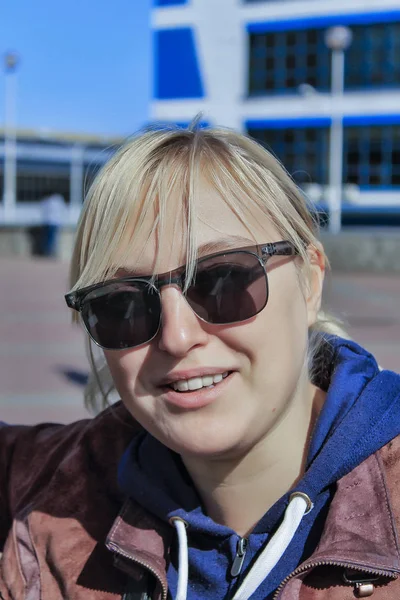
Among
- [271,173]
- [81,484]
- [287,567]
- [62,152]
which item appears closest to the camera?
[287,567]

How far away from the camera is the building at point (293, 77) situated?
26062mm

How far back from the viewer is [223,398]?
5.14 ft

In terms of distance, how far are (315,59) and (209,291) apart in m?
26.9

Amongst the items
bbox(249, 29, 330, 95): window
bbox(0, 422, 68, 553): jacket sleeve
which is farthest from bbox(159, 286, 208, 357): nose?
bbox(249, 29, 330, 95): window

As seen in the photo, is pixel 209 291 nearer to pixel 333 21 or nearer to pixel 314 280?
pixel 314 280

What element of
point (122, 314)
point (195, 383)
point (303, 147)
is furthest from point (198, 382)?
point (303, 147)

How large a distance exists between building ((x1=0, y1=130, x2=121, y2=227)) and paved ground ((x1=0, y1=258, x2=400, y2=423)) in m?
22.3

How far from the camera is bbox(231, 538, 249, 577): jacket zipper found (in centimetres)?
163

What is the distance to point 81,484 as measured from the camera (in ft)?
6.57

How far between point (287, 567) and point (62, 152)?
38926 mm

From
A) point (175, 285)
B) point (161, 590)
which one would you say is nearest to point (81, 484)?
point (161, 590)

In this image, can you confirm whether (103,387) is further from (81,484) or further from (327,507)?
(327,507)

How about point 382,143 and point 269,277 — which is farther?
point 382,143

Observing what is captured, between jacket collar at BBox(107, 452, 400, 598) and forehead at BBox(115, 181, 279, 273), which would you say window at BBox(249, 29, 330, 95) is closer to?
forehead at BBox(115, 181, 279, 273)
